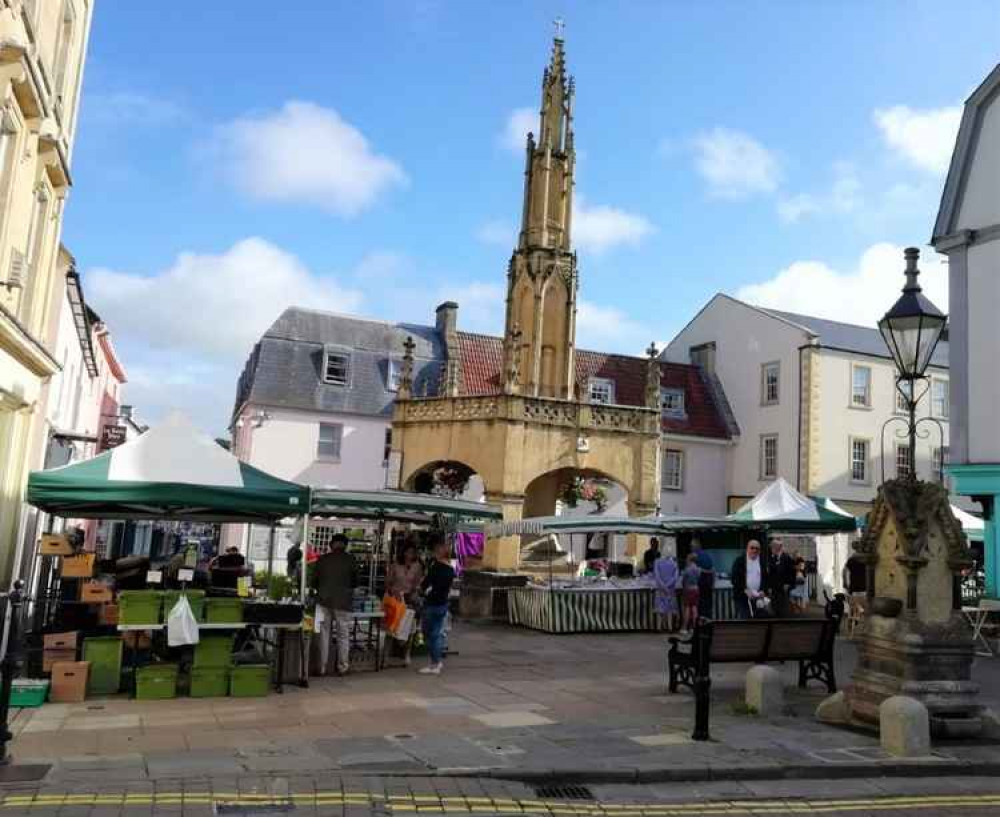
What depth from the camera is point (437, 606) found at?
12.3 meters

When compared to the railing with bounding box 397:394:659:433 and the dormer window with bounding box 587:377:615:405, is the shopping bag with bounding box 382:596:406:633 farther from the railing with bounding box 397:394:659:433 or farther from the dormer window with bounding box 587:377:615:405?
the dormer window with bounding box 587:377:615:405

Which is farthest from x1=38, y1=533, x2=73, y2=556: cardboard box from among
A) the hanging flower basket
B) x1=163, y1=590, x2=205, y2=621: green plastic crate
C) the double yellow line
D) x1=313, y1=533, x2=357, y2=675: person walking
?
the hanging flower basket

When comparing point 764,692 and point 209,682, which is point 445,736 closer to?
point 209,682

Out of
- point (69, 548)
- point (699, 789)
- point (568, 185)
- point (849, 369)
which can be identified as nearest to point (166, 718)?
point (69, 548)

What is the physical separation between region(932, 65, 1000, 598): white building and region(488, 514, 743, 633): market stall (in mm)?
4977

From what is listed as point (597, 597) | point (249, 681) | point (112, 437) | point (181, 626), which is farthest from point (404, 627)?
point (112, 437)

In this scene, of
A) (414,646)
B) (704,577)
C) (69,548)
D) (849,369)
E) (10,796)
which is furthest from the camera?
(849,369)

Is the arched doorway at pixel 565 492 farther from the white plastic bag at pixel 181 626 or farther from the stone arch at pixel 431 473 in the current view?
the white plastic bag at pixel 181 626

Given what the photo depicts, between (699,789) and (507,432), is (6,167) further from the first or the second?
(507,432)

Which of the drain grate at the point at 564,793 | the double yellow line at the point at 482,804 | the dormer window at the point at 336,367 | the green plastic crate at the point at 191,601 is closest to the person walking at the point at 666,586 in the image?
the green plastic crate at the point at 191,601

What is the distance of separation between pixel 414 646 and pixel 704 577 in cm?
554

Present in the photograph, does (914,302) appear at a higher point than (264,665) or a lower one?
higher

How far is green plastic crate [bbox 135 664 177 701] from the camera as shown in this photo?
955 cm

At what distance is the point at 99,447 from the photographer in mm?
31031
